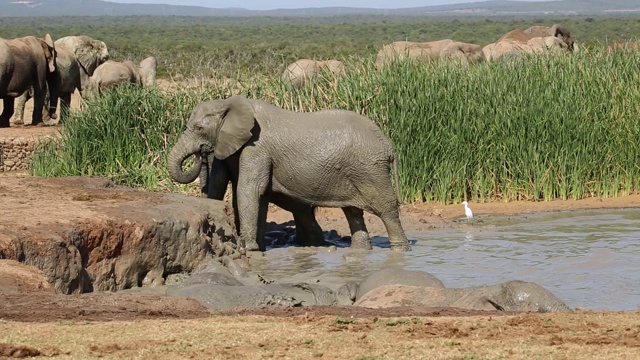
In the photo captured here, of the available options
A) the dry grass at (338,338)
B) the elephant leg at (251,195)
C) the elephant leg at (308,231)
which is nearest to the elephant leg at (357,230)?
the elephant leg at (308,231)

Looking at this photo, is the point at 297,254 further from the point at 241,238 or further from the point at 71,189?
the point at 71,189

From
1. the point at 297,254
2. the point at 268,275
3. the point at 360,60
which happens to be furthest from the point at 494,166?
the point at 268,275

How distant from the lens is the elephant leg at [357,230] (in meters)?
12.7

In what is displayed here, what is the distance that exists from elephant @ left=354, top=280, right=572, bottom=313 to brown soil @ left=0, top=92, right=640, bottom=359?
754 millimetres

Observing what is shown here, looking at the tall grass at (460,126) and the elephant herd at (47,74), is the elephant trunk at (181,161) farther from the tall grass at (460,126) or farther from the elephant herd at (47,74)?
the elephant herd at (47,74)

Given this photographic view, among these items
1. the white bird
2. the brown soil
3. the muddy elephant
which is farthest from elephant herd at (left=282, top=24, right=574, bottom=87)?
the brown soil

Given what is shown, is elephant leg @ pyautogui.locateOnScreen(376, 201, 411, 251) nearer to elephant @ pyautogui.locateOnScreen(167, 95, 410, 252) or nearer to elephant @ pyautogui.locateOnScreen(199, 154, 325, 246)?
elephant @ pyautogui.locateOnScreen(167, 95, 410, 252)

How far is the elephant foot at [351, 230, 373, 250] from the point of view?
12.7 meters

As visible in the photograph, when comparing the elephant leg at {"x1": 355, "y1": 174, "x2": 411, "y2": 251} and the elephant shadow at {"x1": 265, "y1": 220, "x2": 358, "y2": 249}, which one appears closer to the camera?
the elephant leg at {"x1": 355, "y1": 174, "x2": 411, "y2": 251}

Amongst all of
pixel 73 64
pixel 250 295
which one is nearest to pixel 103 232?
pixel 250 295

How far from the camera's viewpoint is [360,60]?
1688cm

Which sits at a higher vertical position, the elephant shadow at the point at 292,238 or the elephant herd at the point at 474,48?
the elephant herd at the point at 474,48

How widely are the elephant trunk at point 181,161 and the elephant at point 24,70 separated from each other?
35.5ft

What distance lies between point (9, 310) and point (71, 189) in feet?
15.0
